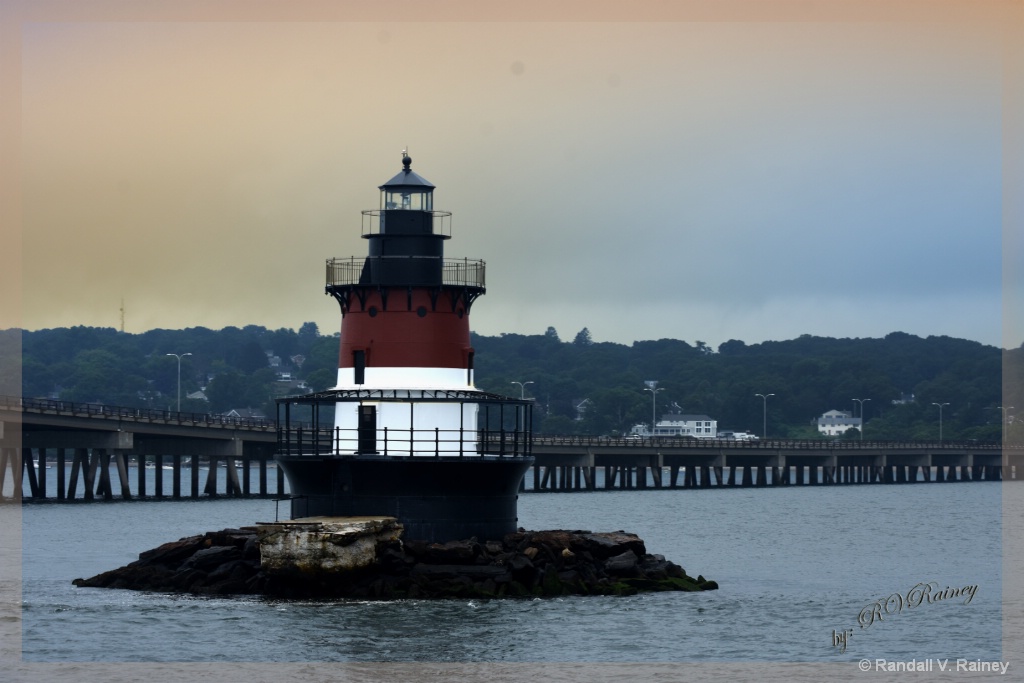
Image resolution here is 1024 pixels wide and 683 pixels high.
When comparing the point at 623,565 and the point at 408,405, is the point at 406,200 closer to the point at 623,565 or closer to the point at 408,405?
the point at 408,405

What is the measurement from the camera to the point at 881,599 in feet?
163

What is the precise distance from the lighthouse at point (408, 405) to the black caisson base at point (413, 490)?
0.02 metres

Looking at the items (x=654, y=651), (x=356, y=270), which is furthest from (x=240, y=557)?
(x=654, y=651)

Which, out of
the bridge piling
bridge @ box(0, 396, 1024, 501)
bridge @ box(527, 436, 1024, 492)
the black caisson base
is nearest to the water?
the black caisson base

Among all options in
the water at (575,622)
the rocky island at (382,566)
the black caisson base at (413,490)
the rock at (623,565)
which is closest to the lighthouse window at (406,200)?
the black caisson base at (413,490)

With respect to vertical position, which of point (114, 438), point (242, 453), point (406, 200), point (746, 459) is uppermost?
point (406, 200)

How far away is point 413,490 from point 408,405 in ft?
6.64

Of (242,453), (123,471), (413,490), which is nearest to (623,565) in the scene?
(413,490)

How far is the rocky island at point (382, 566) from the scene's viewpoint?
42.4 metres

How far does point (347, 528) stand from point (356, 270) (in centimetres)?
706

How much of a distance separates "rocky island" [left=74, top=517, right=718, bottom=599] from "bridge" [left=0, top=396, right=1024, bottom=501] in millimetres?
3087

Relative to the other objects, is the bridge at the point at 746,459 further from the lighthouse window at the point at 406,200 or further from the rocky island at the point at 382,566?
the lighthouse window at the point at 406,200

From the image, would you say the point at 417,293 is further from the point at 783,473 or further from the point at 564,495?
Answer: the point at 783,473

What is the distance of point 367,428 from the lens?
45.1 meters
